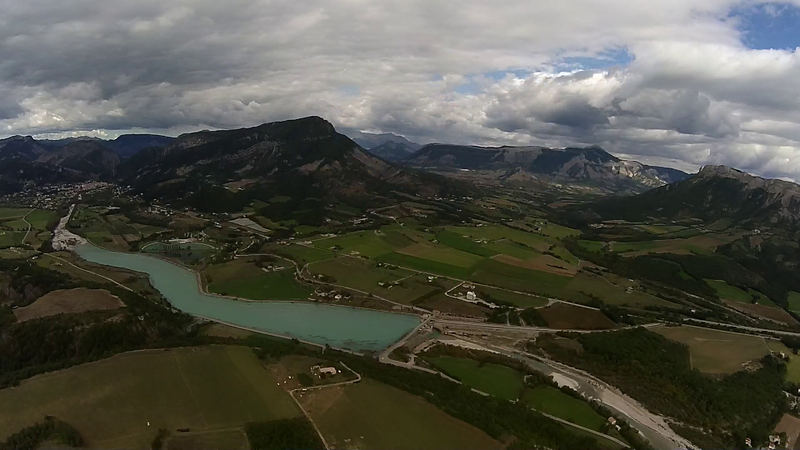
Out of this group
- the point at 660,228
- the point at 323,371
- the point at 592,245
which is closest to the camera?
the point at 323,371

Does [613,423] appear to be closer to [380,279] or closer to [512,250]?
[380,279]

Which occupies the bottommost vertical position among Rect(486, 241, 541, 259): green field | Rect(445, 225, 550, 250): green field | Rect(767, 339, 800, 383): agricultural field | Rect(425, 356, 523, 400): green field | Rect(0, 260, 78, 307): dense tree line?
Rect(445, 225, 550, 250): green field

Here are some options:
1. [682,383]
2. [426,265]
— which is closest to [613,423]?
[682,383]

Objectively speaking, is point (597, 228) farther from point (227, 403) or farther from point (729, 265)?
point (227, 403)

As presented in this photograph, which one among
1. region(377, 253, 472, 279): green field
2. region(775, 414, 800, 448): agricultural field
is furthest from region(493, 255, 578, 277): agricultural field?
region(775, 414, 800, 448): agricultural field

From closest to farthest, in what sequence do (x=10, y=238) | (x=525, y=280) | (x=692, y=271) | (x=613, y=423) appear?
(x=613, y=423) < (x=525, y=280) < (x=692, y=271) < (x=10, y=238)

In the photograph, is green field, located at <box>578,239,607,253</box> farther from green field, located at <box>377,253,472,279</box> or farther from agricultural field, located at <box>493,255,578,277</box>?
green field, located at <box>377,253,472,279</box>
